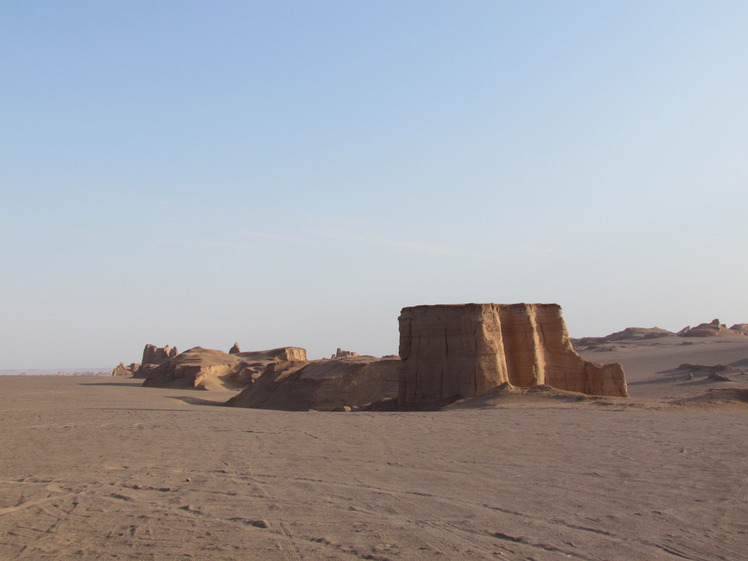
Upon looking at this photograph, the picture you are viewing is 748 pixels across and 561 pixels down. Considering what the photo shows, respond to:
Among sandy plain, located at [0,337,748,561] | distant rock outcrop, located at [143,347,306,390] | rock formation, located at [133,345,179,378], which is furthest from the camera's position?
rock formation, located at [133,345,179,378]

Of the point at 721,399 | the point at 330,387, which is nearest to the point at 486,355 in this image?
the point at 721,399

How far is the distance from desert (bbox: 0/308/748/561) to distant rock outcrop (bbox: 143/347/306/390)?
2881 cm

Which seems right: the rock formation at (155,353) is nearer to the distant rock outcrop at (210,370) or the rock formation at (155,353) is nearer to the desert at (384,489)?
the distant rock outcrop at (210,370)

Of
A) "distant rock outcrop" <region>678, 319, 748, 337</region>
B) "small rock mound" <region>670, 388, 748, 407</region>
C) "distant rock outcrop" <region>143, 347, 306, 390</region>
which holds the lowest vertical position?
"small rock mound" <region>670, 388, 748, 407</region>

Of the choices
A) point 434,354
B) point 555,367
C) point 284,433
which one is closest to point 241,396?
point 434,354

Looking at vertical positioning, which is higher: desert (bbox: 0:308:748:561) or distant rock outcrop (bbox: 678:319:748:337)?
distant rock outcrop (bbox: 678:319:748:337)

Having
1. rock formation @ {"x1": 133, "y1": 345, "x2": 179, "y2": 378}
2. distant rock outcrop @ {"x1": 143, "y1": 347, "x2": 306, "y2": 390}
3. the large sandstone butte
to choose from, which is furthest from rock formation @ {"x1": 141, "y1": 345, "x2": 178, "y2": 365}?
the large sandstone butte

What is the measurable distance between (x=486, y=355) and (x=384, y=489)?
46.5 ft

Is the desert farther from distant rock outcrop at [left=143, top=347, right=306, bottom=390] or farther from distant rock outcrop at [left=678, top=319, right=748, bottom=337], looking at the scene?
distant rock outcrop at [left=678, top=319, right=748, bottom=337]

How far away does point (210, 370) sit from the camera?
4600 cm

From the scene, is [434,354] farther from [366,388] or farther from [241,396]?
[241,396]

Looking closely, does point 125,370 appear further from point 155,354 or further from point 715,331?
point 715,331

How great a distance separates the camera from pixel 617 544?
5.88 metres

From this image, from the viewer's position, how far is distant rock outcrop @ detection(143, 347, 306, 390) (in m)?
44.6
